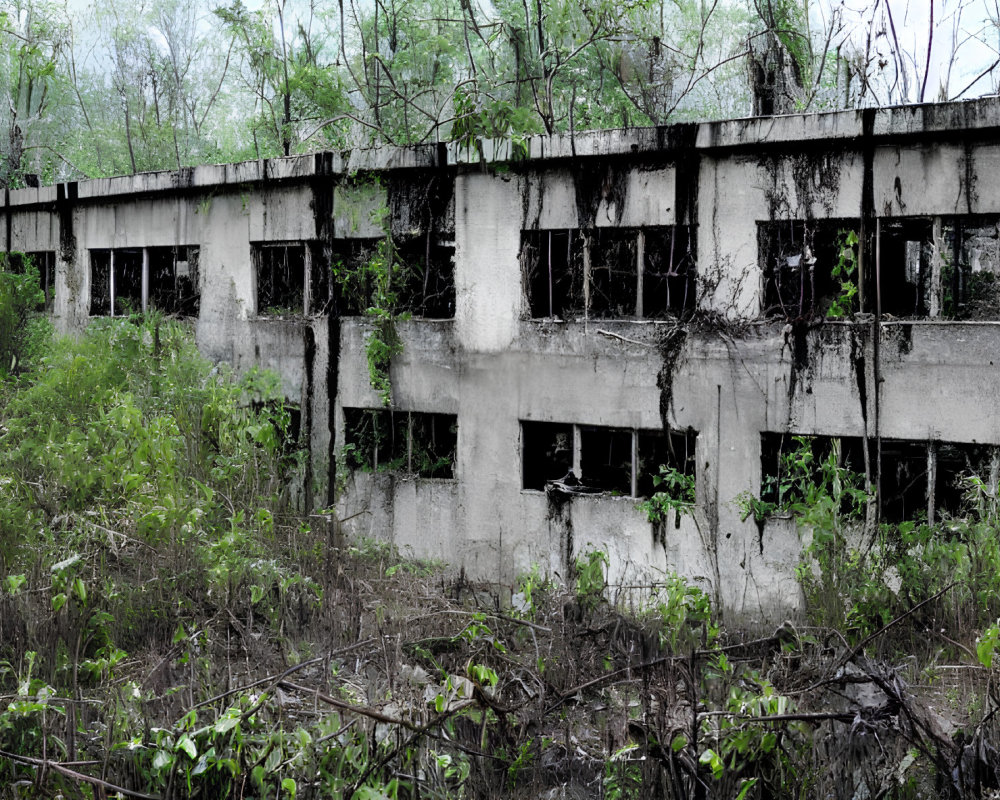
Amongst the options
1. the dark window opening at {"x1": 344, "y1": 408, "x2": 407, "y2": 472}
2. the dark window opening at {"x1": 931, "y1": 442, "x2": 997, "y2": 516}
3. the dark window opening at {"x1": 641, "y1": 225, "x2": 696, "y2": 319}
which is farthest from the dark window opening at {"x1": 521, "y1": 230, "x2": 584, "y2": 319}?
the dark window opening at {"x1": 931, "y1": 442, "x2": 997, "y2": 516}

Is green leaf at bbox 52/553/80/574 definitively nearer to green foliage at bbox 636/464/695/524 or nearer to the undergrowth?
the undergrowth

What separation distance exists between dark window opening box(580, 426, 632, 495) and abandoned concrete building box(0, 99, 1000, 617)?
24 millimetres

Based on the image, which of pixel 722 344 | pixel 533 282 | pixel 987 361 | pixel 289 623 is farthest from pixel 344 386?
pixel 987 361

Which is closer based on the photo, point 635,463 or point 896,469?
point 896,469

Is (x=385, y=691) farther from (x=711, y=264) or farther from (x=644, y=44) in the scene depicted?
(x=644, y=44)

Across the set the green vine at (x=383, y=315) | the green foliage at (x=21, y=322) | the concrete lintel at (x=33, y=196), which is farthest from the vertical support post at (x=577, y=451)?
the concrete lintel at (x=33, y=196)

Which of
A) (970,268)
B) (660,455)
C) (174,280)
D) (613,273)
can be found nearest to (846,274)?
(970,268)

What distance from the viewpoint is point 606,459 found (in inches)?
Answer: 376

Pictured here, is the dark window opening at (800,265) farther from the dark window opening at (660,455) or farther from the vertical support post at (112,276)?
Answer: the vertical support post at (112,276)

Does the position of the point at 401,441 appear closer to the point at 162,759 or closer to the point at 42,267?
the point at 162,759

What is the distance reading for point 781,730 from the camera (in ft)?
16.8

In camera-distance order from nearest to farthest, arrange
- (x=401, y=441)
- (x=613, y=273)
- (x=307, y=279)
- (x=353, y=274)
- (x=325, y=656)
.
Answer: (x=325, y=656) < (x=613, y=273) < (x=401, y=441) < (x=353, y=274) < (x=307, y=279)

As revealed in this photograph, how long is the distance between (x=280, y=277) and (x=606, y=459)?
4.79m

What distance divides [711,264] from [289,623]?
523 centimetres
